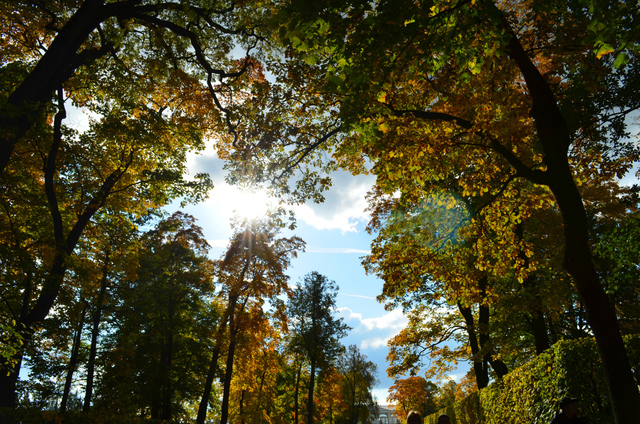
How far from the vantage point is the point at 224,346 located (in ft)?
72.3

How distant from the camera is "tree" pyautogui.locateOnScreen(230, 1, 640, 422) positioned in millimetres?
5203

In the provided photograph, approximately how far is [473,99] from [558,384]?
6645 millimetres

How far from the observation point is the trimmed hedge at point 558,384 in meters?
7.63

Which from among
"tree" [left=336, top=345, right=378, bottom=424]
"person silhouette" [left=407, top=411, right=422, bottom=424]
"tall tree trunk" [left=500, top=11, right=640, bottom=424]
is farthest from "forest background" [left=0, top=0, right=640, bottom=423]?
"tree" [left=336, top=345, right=378, bottom=424]

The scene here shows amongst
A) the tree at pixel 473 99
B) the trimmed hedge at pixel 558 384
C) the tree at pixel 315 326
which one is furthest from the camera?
the tree at pixel 315 326

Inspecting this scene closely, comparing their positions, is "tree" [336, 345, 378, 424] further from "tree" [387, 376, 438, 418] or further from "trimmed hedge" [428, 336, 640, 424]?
"trimmed hedge" [428, 336, 640, 424]

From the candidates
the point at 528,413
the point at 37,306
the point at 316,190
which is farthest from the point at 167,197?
the point at 528,413

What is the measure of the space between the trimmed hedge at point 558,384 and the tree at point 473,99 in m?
2.87

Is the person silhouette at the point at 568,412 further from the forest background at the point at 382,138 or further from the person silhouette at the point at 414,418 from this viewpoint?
the person silhouette at the point at 414,418

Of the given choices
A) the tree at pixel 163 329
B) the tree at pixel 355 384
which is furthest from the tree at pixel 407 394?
the tree at pixel 163 329

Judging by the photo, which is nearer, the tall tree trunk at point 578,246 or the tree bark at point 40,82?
the tall tree trunk at point 578,246

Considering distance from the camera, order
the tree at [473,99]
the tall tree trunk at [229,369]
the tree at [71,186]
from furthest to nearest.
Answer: the tall tree trunk at [229,369]
the tree at [71,186]
the tree at [473,99]

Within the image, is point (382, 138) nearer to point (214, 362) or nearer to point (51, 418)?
point (51, 418)

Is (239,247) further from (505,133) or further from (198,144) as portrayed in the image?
(505,133)
